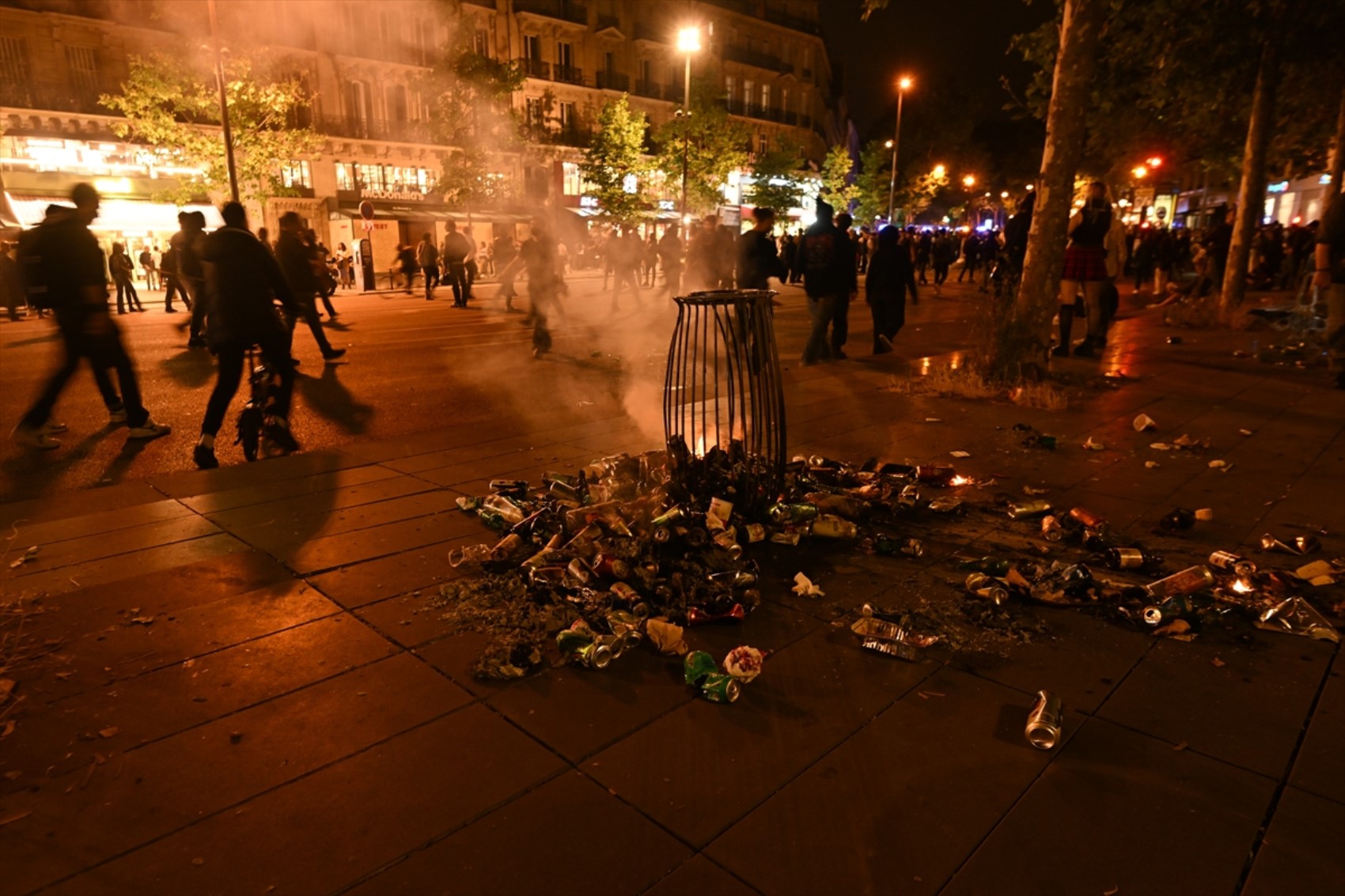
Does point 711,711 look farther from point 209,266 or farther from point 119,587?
point 209,266

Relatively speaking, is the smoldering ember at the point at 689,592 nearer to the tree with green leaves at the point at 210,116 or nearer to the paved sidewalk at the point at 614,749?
the paved sidewalk at the point at 614,749

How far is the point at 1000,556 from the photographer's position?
3648 mm

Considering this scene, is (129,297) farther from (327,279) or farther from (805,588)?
(805,588)

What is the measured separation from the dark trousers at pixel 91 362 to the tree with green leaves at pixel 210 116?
21020 mm

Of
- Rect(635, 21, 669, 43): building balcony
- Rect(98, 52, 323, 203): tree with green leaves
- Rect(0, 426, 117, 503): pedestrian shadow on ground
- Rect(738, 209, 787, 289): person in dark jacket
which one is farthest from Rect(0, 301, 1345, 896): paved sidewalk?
Rect(635, 21, 669, 43): building balcony

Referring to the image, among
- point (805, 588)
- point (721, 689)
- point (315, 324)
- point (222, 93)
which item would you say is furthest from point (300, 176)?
point (721, 689)

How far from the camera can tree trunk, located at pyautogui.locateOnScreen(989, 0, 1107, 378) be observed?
721 centimetres

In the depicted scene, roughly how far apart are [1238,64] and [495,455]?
54.2ft

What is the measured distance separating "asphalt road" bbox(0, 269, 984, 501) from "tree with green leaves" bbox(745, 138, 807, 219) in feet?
102

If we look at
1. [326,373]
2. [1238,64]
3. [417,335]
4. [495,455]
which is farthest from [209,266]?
[1238,64]

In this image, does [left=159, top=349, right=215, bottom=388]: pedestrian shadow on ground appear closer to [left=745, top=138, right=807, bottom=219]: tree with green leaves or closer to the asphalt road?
the asphalt road

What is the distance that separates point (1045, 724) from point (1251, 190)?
1473cm

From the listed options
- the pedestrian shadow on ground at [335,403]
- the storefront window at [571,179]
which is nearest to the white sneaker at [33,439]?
the pedestrian shadow on ground at [335,403]

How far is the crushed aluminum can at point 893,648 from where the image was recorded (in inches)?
109
